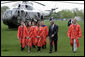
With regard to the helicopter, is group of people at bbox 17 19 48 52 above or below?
above

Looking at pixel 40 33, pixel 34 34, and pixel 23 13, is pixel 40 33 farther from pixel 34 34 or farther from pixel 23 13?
pixel 23 13

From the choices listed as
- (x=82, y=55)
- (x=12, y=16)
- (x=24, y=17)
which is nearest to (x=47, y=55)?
(x=82, y=55)

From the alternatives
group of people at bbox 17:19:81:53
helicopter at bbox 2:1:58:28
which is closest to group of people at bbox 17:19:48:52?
group of people at bbox 17:19:81:53

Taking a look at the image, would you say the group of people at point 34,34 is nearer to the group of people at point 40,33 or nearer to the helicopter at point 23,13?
the group of people at point 40,33

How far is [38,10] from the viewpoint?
27750 millimetres

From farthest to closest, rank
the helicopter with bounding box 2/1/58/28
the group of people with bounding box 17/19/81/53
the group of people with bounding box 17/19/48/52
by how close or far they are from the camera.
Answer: the helicopter with bounding box 2/1/58/28
the group of people with bounding box 17/19/48/52
the group of people with bounding box 17/19/81/53

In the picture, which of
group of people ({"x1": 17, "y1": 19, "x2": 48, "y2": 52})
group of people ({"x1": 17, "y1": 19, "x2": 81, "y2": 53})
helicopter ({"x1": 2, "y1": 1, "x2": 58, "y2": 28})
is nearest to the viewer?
group of people ({"x1": 17, "y1": 19, "x2": 81, "y2": 53})

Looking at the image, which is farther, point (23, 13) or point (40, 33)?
point (23, 13)

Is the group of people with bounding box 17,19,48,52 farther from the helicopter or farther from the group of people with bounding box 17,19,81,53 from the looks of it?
the helicopter

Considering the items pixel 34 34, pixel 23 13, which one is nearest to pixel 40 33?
pixel 34 34

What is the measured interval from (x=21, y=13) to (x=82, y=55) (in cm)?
1665

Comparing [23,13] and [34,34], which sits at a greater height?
[34,34]

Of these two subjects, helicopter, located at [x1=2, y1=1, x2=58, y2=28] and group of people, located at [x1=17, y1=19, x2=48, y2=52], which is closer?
group of people, located at [x1=17, y1=19, x2=48, y2=52]

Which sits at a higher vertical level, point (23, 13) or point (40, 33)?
point (40, 33)
